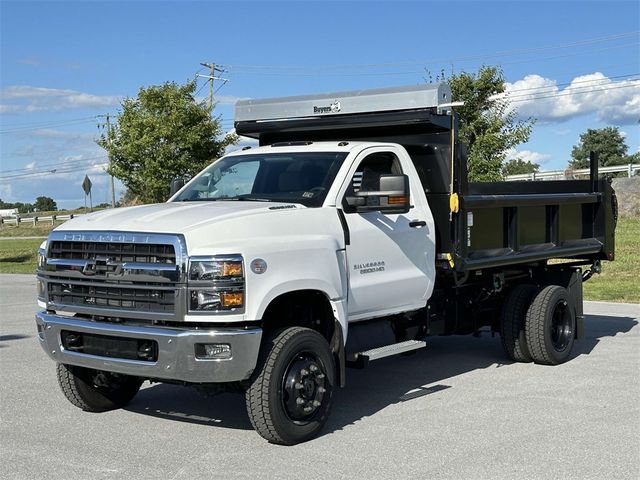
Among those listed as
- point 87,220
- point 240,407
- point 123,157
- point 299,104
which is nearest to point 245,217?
point 87,220

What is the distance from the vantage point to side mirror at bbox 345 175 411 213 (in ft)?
21.8

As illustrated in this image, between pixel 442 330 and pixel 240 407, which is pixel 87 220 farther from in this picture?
pixel 442 330

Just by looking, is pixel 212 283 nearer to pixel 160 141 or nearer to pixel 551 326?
pixel 551 326

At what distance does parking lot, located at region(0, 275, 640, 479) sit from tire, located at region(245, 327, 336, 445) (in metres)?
0.15

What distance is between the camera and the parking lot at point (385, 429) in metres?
5.50

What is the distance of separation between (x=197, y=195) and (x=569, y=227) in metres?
4.43

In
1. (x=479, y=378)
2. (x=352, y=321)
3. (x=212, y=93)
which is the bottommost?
(x=479, y=378)

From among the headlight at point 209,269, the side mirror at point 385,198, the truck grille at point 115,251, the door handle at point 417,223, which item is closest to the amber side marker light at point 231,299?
the headlight at point 209,269

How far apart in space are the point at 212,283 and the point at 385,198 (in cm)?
180

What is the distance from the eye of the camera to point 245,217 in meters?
5.98

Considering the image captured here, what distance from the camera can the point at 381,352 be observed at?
6.98m

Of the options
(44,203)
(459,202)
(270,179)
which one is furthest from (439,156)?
(44,203)

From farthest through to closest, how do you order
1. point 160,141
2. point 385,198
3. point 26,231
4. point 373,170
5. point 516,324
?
point 26,231 → point 160,141 → point 516,324 → point 373,170 → point 385,198

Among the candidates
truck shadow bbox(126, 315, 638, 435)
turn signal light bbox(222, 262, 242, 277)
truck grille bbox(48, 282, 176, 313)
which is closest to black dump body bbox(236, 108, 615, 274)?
truck shadow bbox(126, 315, 638, 435)
